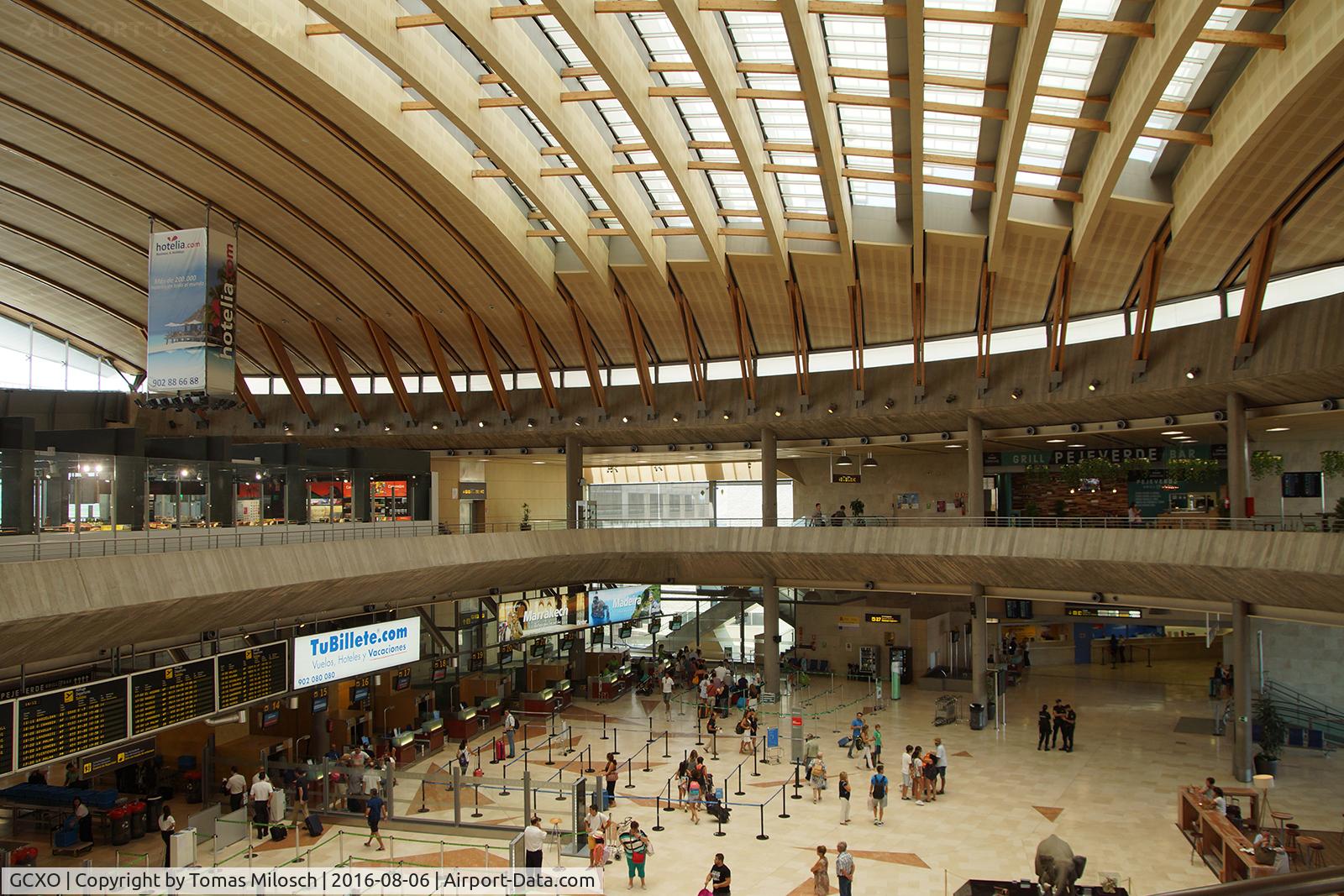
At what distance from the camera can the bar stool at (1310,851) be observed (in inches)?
603

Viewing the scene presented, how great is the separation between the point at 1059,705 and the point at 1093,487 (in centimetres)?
1340

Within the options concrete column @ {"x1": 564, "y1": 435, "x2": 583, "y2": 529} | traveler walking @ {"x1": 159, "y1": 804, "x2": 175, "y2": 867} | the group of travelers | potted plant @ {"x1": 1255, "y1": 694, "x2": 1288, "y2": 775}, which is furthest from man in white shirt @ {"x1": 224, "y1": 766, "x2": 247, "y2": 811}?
potted plant @ {"x1": 1255, "y1": 694, "x2": 1288, "y2": 775}

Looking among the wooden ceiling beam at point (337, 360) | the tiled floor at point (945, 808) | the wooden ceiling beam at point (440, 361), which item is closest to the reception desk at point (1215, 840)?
the tiled floor at point (945, 808)

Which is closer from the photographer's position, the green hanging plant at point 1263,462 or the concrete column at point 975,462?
the green hanging plant at point 1263,462

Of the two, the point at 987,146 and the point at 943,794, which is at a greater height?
the point at 987,146

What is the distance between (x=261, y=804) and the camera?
62.0 feet

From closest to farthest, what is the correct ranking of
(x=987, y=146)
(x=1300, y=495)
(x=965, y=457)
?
(x=987, y=146) → (x=1300, y=495) → (x=965, y=457)

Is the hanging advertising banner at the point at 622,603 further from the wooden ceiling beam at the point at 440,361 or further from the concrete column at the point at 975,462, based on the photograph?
the concrete column at the point at 975,462

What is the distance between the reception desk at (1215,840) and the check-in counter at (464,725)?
18.1m

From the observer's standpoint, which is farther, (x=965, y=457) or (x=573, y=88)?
(x=965, y=457)

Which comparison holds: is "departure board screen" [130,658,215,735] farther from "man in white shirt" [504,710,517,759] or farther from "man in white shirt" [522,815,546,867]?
"man in white shirt" [504,710,517,759]

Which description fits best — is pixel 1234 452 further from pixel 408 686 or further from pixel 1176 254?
pixel 408 686

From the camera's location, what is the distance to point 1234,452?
74.9 ft

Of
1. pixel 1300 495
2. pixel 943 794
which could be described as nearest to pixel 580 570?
pixel 943 794
